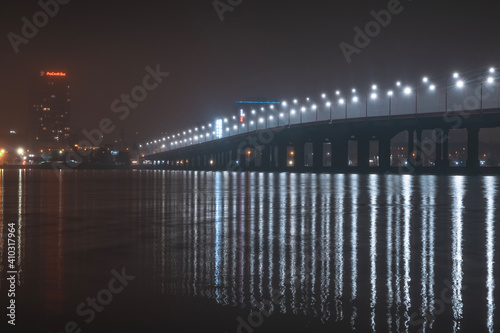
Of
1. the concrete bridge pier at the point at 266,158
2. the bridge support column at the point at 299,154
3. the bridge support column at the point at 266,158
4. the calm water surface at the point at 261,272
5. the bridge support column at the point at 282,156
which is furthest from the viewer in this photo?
the bridge support column at the point at 266,158

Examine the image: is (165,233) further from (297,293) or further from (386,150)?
(386,150)

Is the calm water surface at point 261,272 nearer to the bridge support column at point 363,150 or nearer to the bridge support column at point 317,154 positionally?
the bridge support column at point 363,150

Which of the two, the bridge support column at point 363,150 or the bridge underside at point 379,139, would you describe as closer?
the bridge underside at point 379,139

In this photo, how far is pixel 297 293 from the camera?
27.3 ft

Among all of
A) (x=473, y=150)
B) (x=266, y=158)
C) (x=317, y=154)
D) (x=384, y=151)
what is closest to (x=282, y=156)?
(x=266, y=158)

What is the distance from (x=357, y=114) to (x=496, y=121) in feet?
88.4

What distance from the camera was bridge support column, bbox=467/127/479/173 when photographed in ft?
298

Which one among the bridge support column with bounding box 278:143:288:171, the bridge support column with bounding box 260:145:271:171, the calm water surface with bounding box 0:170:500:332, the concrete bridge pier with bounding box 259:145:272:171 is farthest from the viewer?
the bridge support column with bounding box 260:145:271:171

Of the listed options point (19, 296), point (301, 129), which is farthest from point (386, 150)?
point (19, 296)

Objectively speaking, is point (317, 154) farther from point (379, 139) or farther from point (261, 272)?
point (261, 272)

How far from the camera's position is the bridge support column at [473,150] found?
9088 cm

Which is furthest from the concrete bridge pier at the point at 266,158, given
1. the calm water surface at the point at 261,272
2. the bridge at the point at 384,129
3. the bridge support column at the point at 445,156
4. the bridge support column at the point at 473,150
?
the calm water surface at the point at 261,272

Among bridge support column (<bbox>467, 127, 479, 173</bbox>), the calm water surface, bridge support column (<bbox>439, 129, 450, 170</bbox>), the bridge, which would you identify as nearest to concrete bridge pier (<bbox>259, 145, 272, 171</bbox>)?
the bridge

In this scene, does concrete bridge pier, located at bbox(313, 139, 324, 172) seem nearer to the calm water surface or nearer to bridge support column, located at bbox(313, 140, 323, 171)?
bridge support column, located at bbox(313, 140, 323, 171)
